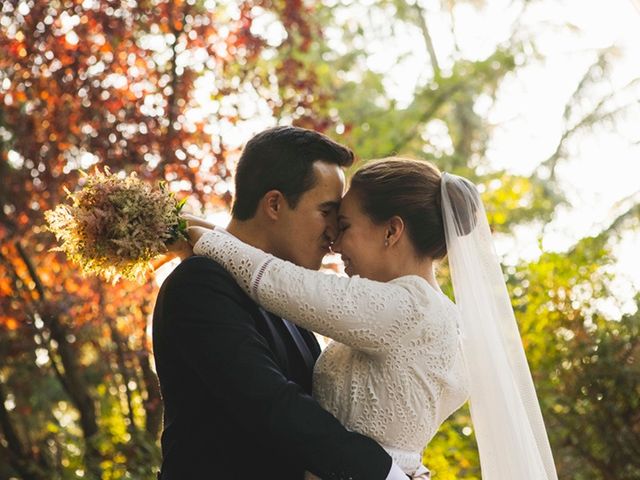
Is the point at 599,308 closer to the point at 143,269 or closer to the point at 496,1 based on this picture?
the point at 143,269

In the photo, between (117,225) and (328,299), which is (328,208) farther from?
(117,225)

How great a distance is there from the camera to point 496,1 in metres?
16.1

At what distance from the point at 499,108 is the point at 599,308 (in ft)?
31.0

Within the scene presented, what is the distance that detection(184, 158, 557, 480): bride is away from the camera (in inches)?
112

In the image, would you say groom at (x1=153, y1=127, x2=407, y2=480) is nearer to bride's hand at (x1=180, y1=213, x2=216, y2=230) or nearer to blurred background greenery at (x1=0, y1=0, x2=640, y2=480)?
bride's hand at (x1=180, y1=213, x2=216, y2=230)

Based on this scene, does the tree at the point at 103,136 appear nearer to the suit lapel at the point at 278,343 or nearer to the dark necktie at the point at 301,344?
the dark necktie at the point at 301,344

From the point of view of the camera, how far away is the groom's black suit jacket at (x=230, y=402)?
104 inches

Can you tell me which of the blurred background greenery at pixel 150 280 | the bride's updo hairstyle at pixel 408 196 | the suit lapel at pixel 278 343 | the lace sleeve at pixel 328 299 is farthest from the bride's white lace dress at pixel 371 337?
the blurred background greenery at pixel 150 280

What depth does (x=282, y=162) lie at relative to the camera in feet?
10.3

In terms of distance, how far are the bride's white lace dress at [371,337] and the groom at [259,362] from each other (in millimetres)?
78

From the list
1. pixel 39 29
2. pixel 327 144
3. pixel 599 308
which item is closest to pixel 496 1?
pixel 599 308

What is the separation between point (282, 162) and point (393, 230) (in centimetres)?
38

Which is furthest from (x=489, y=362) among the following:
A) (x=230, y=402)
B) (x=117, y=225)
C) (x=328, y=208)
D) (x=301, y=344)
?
(x=117, y=225)

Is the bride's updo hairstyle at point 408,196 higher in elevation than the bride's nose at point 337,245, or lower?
higher
